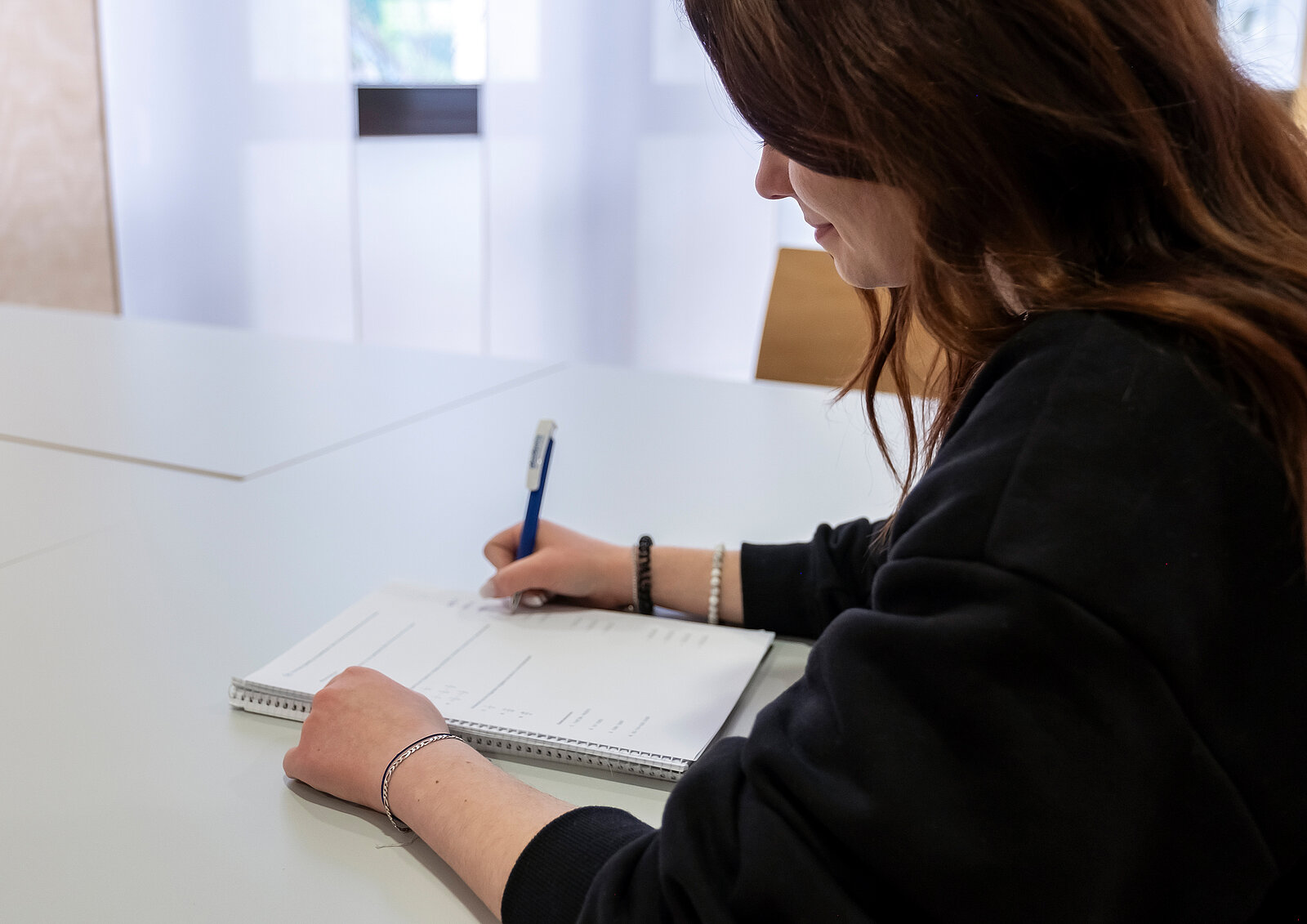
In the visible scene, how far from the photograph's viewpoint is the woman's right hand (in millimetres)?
932

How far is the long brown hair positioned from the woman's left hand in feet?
1.29

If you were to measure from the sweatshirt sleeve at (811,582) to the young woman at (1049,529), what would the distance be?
351 millimetres

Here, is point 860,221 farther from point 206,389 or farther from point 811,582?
point 206,389

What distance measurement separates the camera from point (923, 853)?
0.46 meters

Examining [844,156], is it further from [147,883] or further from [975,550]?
[147,883]

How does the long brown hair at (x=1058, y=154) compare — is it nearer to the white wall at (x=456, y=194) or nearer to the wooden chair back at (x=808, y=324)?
the wooden chair back at (x=808, y=324)

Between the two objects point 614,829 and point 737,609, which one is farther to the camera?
point 737,609

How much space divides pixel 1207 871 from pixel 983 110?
337 millimetres

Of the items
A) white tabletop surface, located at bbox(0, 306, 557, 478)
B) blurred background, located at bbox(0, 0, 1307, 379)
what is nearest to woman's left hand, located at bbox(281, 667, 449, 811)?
white tabletop surface, located at bbox(0, 306, 557, 478)

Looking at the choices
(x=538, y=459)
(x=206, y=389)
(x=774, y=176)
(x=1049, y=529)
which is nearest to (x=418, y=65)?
(x=206, y=389)

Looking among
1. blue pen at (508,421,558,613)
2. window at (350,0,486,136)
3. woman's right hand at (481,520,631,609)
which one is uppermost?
window at (350,0,486,136)

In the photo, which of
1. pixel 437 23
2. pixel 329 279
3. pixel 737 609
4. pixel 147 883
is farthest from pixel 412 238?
pixel 147 883

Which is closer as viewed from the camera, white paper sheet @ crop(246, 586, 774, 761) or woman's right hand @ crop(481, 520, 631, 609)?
white paper sheet @ crop(246, 586, 774, 761)

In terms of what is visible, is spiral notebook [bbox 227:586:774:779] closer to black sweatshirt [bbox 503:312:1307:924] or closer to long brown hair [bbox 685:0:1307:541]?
black sweatshirt [bbox 503:312:1307:924]
